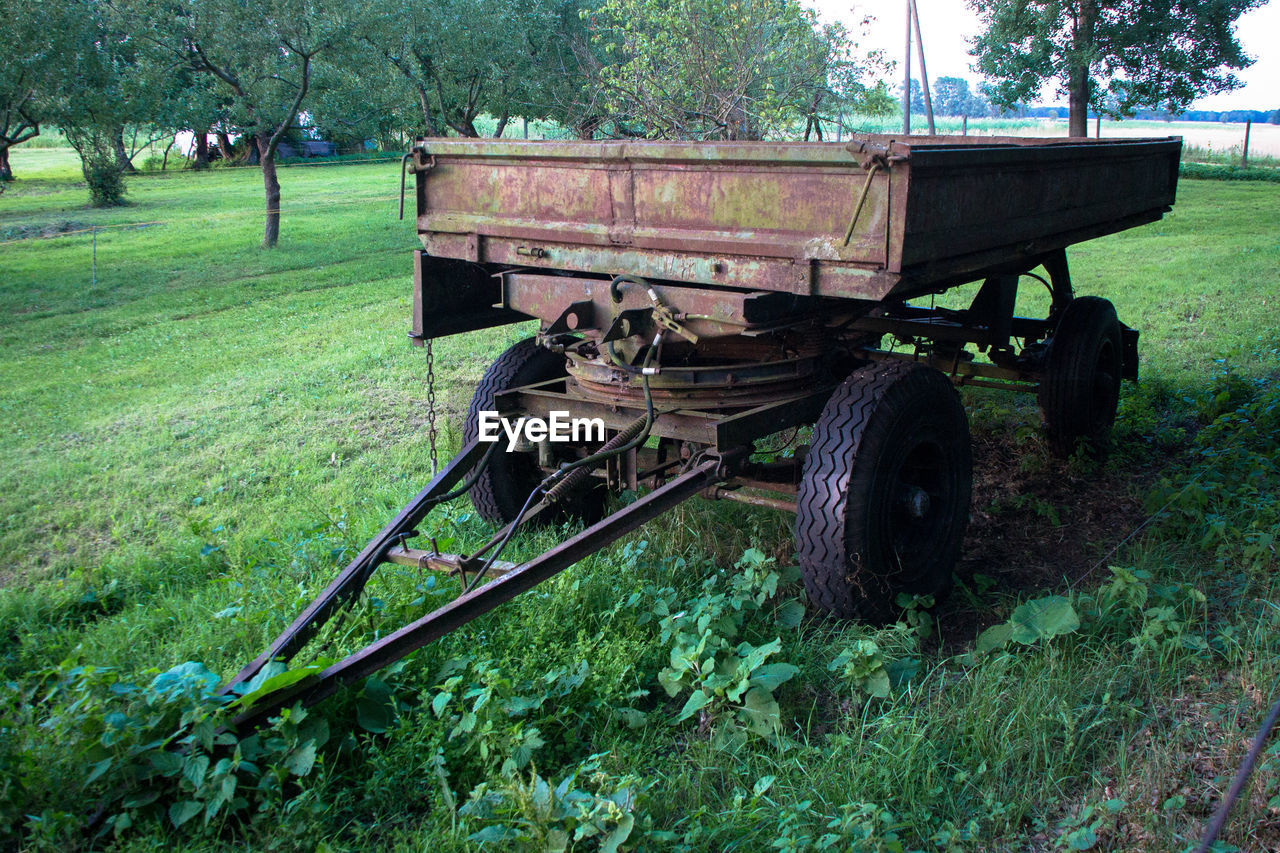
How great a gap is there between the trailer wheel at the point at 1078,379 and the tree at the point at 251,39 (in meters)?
15.1

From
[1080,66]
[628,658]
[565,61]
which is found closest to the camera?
[628,658]

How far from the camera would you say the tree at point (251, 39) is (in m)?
17.0

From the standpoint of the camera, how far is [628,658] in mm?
3635

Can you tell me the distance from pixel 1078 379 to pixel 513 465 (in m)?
3.31

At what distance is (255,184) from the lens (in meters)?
31.8

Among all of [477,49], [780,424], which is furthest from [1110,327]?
[477,49]

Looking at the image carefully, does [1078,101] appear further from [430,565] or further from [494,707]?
[494,707]

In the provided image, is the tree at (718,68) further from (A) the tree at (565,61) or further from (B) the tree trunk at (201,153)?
(B) the tree trunk at (201,153)

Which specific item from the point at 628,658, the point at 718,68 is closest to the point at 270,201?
the point at 718,68

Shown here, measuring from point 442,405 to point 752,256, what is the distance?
431 centimetres

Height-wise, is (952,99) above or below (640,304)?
above

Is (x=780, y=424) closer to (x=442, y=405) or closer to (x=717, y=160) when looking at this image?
(x=717, y=160)

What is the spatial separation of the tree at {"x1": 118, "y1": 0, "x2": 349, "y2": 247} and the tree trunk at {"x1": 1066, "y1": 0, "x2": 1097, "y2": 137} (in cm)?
1572

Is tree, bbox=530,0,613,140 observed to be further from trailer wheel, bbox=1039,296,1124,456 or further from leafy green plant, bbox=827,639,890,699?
leafy green plant, bbox=827,639,890,699
